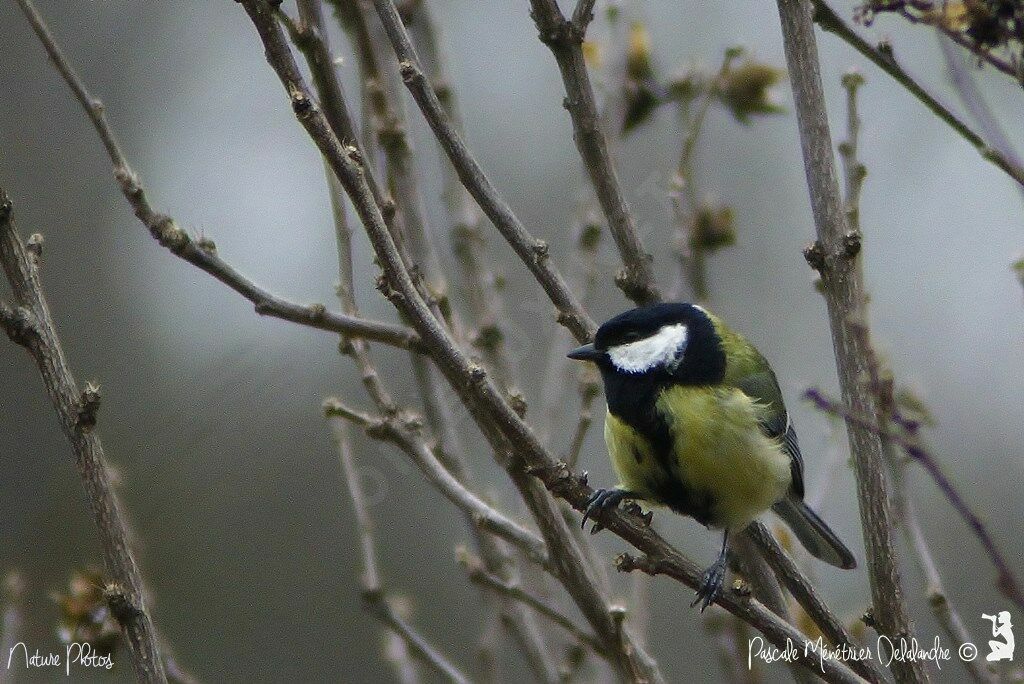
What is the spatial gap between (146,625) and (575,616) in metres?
1.88

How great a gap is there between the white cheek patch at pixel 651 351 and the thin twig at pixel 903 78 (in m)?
0.96

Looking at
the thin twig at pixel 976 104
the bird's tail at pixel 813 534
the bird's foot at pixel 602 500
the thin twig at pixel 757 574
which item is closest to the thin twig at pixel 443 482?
the bird's foot at pixel 602 500

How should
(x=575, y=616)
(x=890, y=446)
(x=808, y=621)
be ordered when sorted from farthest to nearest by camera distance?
(x=575, y=616) < (x=808, y=621) < (x=890, y=446)

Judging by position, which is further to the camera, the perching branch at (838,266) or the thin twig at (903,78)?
the perching branch at (838,266)

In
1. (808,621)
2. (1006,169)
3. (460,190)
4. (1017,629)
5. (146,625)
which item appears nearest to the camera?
(1006,169)

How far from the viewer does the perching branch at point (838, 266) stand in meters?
1.73

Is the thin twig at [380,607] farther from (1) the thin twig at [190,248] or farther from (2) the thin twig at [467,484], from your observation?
(1) the thin twig at [190,248]

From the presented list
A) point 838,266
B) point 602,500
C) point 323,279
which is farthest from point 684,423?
point 323,279

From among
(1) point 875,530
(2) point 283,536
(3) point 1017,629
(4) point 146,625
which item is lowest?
(3) point 1017,629

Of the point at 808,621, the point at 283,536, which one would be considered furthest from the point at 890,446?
the point at 283,536

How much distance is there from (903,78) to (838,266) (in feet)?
1.06

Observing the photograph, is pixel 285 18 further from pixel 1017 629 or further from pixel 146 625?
pixel 1017 629

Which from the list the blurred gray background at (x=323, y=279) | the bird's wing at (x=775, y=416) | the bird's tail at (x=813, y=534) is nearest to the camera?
the bird's wing at (x=775, y=416)

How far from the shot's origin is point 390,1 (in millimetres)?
1704
